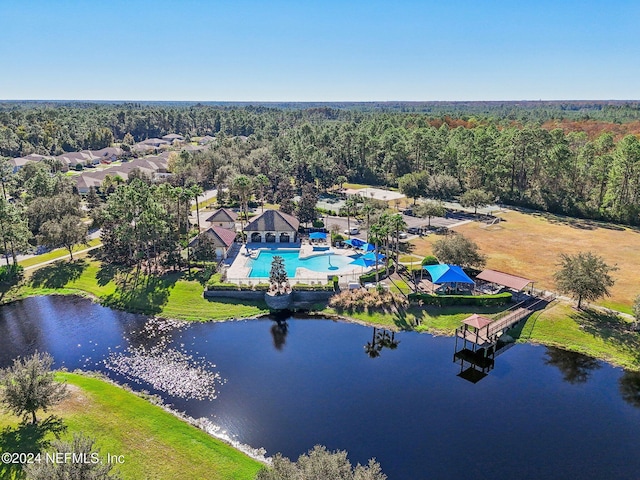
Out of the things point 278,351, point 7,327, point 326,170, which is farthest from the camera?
point 326,170

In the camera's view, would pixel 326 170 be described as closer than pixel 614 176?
No

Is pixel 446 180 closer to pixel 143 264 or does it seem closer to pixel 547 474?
pixel 143 264

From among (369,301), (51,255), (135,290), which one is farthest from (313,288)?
(51,255)

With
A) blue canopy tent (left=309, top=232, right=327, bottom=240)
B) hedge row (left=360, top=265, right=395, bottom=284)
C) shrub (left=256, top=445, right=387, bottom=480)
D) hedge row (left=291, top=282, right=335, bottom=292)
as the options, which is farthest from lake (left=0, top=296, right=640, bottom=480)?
blue canopy tent (left=309, top=232, right=327, bottom=240)

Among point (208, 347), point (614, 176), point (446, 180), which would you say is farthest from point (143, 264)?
point (614, 176)

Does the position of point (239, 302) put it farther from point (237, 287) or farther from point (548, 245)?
point (548, 245)

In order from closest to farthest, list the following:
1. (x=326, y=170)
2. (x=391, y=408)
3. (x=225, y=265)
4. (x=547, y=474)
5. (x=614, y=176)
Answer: (x=547, y=474), (x=391, y=408), (x=225, y=265), (x=614, y=176), (x=326, y=170)

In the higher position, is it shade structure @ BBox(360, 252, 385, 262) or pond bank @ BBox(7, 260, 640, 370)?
shade structure @ BBox(360, 252, 385, 262)

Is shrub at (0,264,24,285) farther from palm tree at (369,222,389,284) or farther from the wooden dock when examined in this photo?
the wooden dock
